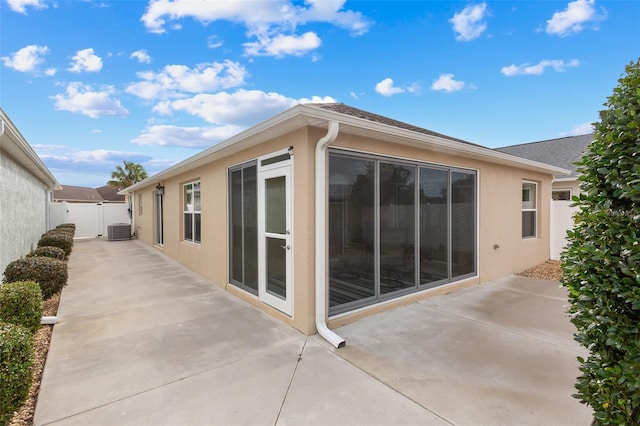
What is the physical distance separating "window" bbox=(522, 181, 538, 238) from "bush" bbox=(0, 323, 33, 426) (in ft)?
31.4

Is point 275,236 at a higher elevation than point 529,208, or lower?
lower

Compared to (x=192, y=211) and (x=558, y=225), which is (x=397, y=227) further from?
(x=558, y=225)

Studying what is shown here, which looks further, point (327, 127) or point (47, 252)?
point (47, 252)

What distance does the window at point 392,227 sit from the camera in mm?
4422

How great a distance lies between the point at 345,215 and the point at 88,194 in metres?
37.5

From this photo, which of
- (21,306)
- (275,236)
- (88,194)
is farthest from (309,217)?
(88,194)

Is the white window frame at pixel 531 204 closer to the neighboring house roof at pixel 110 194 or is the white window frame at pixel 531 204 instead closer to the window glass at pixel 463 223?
the window glass at pixel 463 223

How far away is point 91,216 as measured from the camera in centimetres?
1747

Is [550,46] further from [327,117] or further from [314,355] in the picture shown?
[314,355]

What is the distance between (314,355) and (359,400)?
90cm

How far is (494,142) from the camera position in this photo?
19.1 metres

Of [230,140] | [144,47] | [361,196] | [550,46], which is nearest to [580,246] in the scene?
[361,196]

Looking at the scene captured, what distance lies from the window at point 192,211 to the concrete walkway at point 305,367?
2994 millimetres

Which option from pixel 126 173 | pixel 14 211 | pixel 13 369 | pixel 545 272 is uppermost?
pixel 126 173
